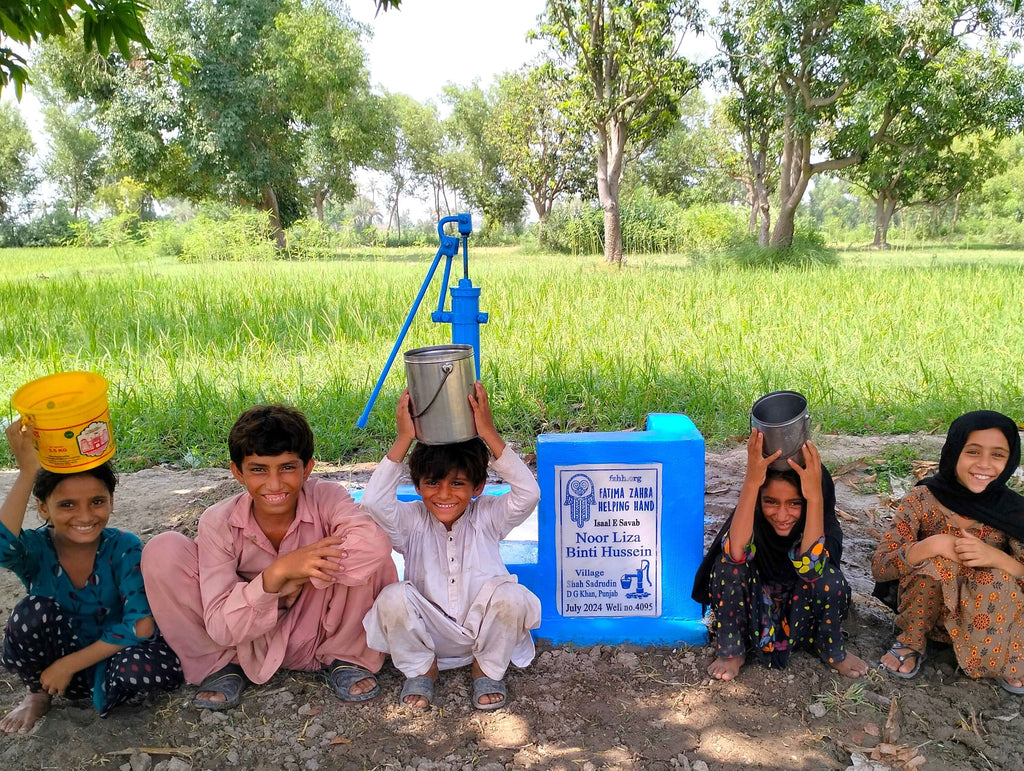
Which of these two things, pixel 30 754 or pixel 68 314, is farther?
pixel 68 314

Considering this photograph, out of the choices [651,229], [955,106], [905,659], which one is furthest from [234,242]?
[905,659]

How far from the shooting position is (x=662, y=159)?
Result: 1447 inches

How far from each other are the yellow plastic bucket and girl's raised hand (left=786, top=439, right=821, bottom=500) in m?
1.81

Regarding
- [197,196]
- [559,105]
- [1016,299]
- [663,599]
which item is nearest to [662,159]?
[197,196]

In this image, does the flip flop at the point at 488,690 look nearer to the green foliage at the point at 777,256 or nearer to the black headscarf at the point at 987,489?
the black headscarf at the point at 987,489

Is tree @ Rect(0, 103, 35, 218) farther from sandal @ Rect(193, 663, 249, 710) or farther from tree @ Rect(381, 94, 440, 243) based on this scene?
sandal @ Rect(193, 663, 249, 710)

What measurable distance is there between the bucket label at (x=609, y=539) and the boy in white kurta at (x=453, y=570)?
0.26 m

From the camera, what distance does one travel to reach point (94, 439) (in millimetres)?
1904

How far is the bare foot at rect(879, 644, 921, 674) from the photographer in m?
2.14

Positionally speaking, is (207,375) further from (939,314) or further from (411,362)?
(939,314)

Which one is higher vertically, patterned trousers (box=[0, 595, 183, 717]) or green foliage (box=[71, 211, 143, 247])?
green foliage (box=[71, 211, 143, 247])

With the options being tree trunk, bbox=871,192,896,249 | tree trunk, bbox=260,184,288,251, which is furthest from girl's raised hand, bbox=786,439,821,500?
tree trunk, bbox=871,192,896,249

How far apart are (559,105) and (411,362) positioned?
1209 centimetres

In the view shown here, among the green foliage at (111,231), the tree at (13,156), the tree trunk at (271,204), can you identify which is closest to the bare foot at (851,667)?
the green foliage at (111,231)
